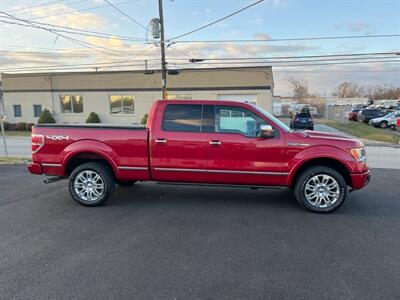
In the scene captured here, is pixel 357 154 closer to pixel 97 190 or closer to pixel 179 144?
pixel 179 144

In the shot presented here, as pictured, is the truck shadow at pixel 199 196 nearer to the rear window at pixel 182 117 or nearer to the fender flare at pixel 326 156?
the fender flare at pixel 326 156

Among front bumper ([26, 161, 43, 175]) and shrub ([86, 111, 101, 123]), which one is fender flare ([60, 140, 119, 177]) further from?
shrub ([86, 111, 101, 123])

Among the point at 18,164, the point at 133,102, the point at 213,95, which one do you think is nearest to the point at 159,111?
the point at 18,164

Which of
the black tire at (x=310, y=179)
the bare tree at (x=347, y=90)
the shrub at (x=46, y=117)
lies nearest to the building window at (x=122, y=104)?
the shrub at (x=46, y=117)

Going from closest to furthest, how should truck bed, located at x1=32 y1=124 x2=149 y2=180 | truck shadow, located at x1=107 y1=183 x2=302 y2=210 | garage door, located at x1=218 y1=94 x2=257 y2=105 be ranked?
1. truck bed, located at x1=32 y1=124 x2=149 y2=180
2. truck shadow, located at x1=107 y1=183 x2=302 y2=210
3. garage door, located at x1=218 y1=94 x2=257 y2=105

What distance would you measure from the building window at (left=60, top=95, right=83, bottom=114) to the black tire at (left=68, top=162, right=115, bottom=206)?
24609 mm

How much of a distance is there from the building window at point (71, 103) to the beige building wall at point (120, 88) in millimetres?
294

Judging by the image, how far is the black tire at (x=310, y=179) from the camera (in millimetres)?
A: 5145

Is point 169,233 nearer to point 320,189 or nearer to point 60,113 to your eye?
point 320,189

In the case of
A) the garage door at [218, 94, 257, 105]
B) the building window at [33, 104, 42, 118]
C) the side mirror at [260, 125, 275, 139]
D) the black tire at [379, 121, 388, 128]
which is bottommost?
the black tire at [379, 121, 388, 128]

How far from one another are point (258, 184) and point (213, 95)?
68.9 feet

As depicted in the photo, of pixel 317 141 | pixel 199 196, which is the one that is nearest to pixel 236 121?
pixel 317 141

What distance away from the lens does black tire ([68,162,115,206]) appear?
5.54m

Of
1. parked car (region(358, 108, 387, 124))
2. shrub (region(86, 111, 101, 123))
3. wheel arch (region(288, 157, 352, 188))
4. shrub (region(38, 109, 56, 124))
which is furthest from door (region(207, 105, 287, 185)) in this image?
parked car (region(358, 108, 387, 124))
